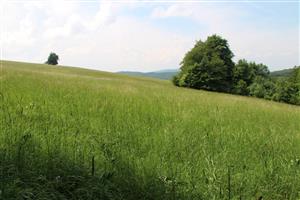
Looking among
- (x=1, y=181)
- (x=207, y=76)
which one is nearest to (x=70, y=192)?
(x=1, y=181)

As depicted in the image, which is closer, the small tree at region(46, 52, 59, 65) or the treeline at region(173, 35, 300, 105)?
the treeline at region(173, 35, 300, 105)

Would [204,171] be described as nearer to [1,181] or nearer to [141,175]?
[141,175]

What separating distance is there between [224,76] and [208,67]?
2.81 metres

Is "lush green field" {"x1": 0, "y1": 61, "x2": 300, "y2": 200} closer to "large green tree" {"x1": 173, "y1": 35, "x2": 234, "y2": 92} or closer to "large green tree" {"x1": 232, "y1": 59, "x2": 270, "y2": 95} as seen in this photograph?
"large green tree" {"x1": 173, "y1": 35, "x2": 234, "y2": 92}

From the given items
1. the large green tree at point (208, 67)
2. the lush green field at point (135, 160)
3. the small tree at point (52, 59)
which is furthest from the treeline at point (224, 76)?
the small tree at point (52, 59)

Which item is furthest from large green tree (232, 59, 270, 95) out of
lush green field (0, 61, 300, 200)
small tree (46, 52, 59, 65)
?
small tree (46, 52, 59, 65)

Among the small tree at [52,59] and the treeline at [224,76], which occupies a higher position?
the small tree at [52,59]

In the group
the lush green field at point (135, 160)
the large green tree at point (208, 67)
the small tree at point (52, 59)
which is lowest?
the lush green field at point (135, 160)

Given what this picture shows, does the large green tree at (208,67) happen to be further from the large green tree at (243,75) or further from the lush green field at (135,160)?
the lush green field at (135,160)

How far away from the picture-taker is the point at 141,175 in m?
4.18

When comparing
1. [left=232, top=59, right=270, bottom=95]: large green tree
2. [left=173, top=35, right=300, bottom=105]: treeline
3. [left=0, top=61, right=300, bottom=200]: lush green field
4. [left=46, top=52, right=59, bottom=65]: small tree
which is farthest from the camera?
[left=46, top=52, right=59, bottom=65]: small tree

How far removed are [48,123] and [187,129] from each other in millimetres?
2412

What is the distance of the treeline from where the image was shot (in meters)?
53.0

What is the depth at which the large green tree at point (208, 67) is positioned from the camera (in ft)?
174
